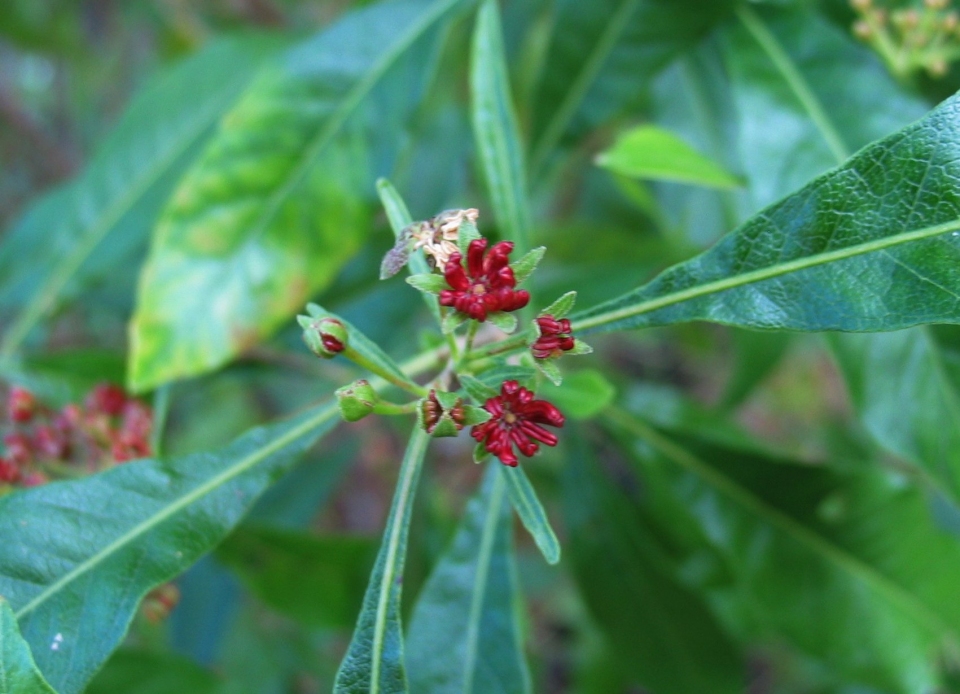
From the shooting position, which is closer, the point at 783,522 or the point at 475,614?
the point at 475,614

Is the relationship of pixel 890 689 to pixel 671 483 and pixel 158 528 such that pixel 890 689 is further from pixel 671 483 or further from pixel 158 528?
pixel 158 528

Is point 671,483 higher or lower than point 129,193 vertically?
lower

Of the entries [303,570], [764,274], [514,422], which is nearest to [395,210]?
[514,422]

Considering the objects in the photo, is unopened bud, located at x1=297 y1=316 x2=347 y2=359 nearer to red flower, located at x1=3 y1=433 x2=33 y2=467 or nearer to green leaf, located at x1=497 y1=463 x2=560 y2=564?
green leaf, located at x1=497 y1=463 x2=560 y2=564

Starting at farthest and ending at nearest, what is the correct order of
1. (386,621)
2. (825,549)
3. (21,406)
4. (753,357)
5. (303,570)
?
(753,357), (303,570), (825,549), (21,406), (386,621)

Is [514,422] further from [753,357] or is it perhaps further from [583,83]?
[753,357]

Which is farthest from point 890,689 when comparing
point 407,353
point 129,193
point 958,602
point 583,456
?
point 129,193
